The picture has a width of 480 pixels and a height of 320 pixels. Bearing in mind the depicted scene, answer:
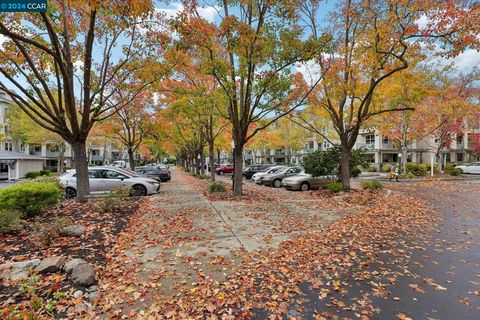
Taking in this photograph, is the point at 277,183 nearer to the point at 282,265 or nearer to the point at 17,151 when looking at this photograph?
the point at 282,265

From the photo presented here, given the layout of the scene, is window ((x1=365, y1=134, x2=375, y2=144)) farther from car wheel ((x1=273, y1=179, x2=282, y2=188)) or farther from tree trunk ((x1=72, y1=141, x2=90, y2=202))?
tree trunk ((x1=72, y1=141, x2=90, y2=202))

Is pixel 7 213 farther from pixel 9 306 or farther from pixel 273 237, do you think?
pixel 273 237

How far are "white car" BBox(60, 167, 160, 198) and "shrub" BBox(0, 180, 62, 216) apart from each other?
585 cm

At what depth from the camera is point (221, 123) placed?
23.0 metres

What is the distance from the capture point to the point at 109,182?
13672mm

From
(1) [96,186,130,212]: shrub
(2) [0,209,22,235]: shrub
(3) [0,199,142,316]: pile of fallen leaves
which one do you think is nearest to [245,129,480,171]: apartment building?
(1) [96,186,130,212]: shrub

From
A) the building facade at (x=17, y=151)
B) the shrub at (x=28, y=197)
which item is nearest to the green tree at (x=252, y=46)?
the shrub at (x=28, y=197)

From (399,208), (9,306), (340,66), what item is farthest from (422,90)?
(9,306)

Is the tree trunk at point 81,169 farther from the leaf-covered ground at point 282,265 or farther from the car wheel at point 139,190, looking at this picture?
the car wheel at point 139,190

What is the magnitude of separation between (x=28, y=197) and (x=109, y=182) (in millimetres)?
6784

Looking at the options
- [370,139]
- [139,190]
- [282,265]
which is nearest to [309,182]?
[139,190]

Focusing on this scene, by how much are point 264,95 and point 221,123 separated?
11188 mm

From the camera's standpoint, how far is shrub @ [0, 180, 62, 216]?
6.70 m

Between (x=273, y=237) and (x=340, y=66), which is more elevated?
(x=340, y=66)
